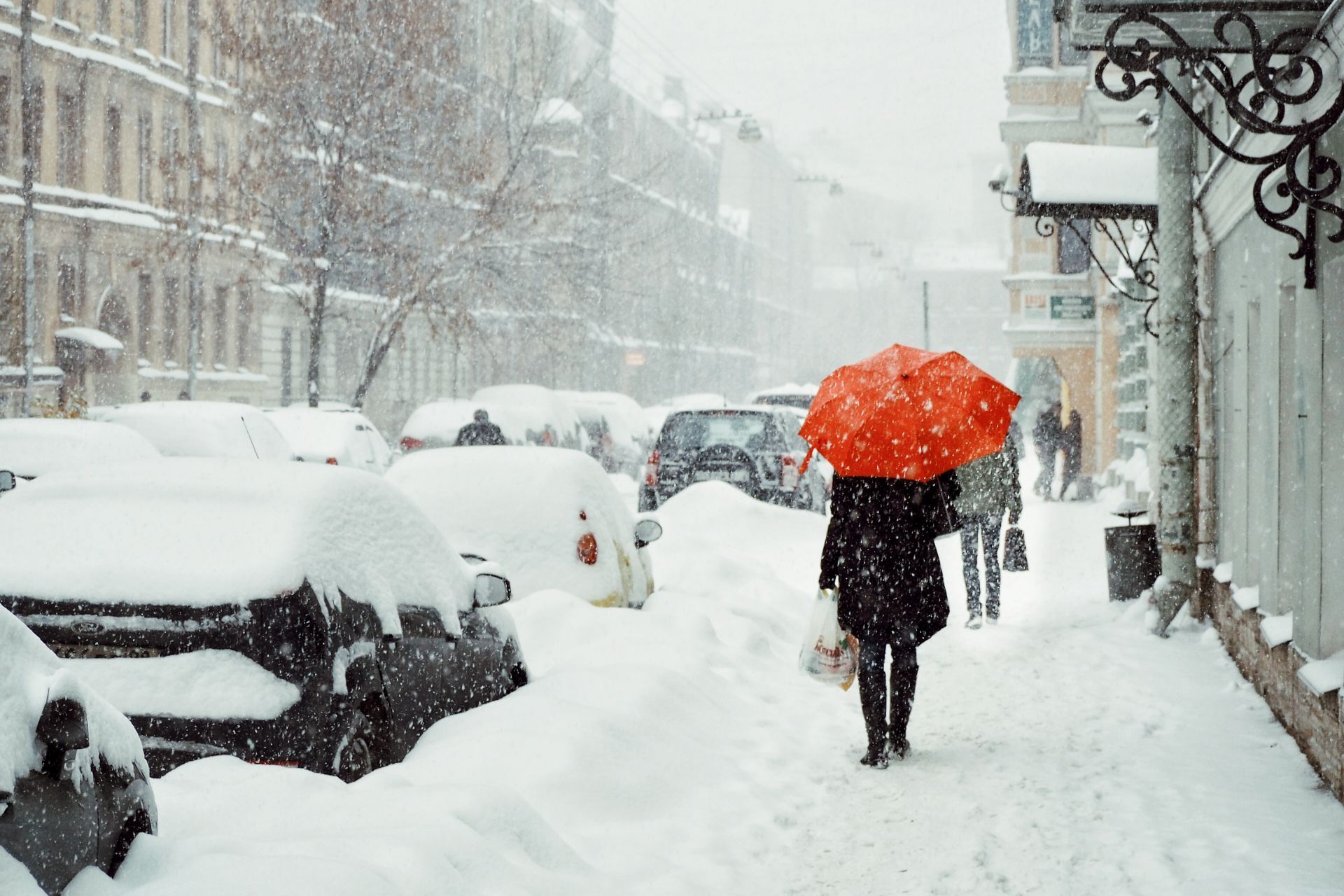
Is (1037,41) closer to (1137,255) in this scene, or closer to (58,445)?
(1137,255)

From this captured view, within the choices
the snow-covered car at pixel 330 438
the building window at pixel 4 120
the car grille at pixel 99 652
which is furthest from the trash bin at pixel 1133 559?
the building window at pixel 4 120

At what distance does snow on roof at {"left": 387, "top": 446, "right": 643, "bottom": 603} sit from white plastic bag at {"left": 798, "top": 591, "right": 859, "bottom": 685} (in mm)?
2592

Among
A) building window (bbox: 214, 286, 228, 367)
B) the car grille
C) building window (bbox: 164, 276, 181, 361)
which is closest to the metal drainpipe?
the car grille

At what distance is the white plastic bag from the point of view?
738 cm

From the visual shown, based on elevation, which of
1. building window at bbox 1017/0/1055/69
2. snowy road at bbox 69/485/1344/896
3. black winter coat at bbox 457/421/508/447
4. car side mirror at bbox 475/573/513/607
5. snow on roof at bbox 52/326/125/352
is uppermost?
building window at bbox 1017/0/1055/69

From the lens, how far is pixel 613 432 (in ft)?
121

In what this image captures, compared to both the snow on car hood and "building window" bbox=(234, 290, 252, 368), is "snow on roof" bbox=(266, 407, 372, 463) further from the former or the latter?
"building window" bbox=(234, 290, 252, 368)

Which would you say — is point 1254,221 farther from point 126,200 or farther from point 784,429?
point 126,200

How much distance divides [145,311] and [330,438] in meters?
23.6

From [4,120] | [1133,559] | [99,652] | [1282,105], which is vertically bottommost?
[1133,559]

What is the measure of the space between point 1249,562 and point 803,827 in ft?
15.5

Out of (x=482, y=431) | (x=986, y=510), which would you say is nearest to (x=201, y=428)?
(x=482, y=431)

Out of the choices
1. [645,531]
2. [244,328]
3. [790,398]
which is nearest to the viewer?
[645,531]

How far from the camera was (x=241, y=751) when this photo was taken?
17.3ft
